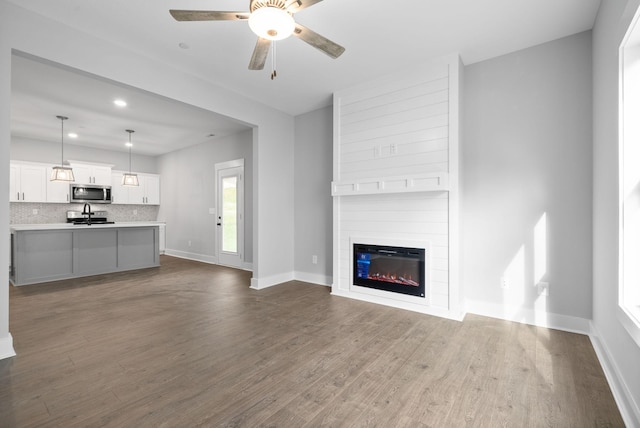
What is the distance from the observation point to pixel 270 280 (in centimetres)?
484

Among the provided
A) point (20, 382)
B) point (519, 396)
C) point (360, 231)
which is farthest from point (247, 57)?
point (519, 396)

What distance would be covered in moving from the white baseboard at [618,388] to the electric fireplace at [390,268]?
5.08 feet

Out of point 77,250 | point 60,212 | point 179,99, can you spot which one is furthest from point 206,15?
point 60,212

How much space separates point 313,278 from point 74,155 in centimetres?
692

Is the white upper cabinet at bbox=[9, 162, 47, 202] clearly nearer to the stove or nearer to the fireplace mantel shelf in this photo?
the stove

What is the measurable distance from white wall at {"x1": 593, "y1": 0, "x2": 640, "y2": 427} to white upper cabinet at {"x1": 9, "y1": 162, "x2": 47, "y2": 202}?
9.43 metres

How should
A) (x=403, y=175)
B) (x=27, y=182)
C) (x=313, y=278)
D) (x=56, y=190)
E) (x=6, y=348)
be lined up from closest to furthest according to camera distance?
(x=6, y=348), (x=403, y=175), (x=313, y=278), (x=27, y=182), (x=56, y=190)

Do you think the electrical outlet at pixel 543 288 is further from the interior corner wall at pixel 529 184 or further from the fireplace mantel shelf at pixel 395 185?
the fireplace mantel shelf at pixel 395 185

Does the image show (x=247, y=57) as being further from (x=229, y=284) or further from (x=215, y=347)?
(x=229, y=284)

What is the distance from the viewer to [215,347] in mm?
2596

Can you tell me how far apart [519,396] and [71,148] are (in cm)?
960

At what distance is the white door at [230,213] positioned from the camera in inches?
249

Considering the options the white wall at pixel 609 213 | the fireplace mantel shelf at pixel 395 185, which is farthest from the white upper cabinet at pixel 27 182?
the white wall at pixel 609 213

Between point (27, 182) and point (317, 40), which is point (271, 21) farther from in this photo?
point (27, 182)
